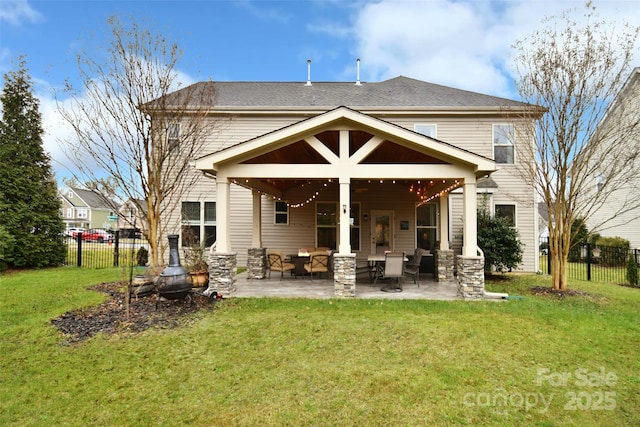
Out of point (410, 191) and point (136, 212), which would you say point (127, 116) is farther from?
point (410, 191)

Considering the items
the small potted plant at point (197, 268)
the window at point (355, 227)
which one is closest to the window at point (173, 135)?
the small potted plant at point (197, 268)

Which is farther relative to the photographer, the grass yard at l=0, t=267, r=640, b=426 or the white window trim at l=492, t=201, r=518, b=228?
the white window trim at l=492, t=201, r=518, b=228

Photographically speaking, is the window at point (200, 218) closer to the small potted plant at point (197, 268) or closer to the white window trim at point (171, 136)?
the white window trim at point (171, 136)

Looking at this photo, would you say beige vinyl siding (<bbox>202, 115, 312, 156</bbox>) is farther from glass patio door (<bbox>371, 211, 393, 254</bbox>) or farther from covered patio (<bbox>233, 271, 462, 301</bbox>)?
covered patio (<bbox>233, 271, 462, 301</bbox>)

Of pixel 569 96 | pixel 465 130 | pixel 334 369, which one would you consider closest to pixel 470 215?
pixel 569 96

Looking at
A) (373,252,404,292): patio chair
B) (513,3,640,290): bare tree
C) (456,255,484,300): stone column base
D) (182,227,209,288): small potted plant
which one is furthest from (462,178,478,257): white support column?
(182,227,209,288): small potted plant

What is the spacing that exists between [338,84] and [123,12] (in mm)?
8502

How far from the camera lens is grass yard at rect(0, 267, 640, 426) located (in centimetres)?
303

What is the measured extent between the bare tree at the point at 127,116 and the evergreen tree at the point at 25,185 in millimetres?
4075

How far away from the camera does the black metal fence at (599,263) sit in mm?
11207

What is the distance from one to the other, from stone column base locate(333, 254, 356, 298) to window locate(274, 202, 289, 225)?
528 cm

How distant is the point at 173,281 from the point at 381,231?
7746 mm

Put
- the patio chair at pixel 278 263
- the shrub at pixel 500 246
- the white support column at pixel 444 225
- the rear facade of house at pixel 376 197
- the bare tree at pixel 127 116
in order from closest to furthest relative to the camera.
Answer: the bare tree at pixel 127 116 → the patio chair at pixel 278 263 → the white support column at pixel 444 225 → the shrub at pixel 500 246 → the rear facade of house at pixel 376 197

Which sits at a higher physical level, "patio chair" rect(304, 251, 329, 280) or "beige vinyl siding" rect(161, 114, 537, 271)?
"beige vinyl siding" rect(161, 114, 537, 271)
